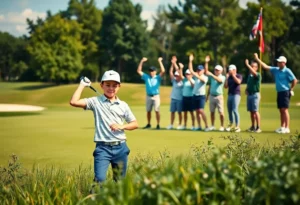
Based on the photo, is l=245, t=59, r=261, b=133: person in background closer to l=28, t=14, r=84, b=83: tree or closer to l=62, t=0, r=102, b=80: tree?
l=28, t=14, r=84, b=83: tree

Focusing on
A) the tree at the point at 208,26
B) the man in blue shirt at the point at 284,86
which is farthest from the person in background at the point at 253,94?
the tree at the point at 208,26

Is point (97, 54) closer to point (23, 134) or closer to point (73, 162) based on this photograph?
point (23, 134)

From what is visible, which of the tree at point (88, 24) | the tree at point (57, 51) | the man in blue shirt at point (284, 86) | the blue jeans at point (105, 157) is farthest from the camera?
the tree at point (88, 24)

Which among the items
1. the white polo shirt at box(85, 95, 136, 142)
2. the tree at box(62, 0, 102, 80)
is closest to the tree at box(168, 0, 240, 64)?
the tree at box(62, 0, 102, 80)

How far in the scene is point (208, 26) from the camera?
203 feet

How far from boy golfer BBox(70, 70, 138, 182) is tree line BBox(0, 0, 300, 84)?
160 feet

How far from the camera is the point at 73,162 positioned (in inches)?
279

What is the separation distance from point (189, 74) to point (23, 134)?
16.2ft

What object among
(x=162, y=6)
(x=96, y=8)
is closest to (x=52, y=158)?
(x=96, y=8)

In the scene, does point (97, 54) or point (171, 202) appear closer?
point (171, 202)

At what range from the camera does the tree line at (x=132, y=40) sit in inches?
2191

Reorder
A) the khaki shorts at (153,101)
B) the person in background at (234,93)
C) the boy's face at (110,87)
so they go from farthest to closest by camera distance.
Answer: the khaki shorts at (153,101), the person in background at (234,93), the boy's face at (110,87)

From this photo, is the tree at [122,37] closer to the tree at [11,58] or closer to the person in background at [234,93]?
the tree at [11,58]

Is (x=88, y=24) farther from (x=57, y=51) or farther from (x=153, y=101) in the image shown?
(x=153, y=101)
